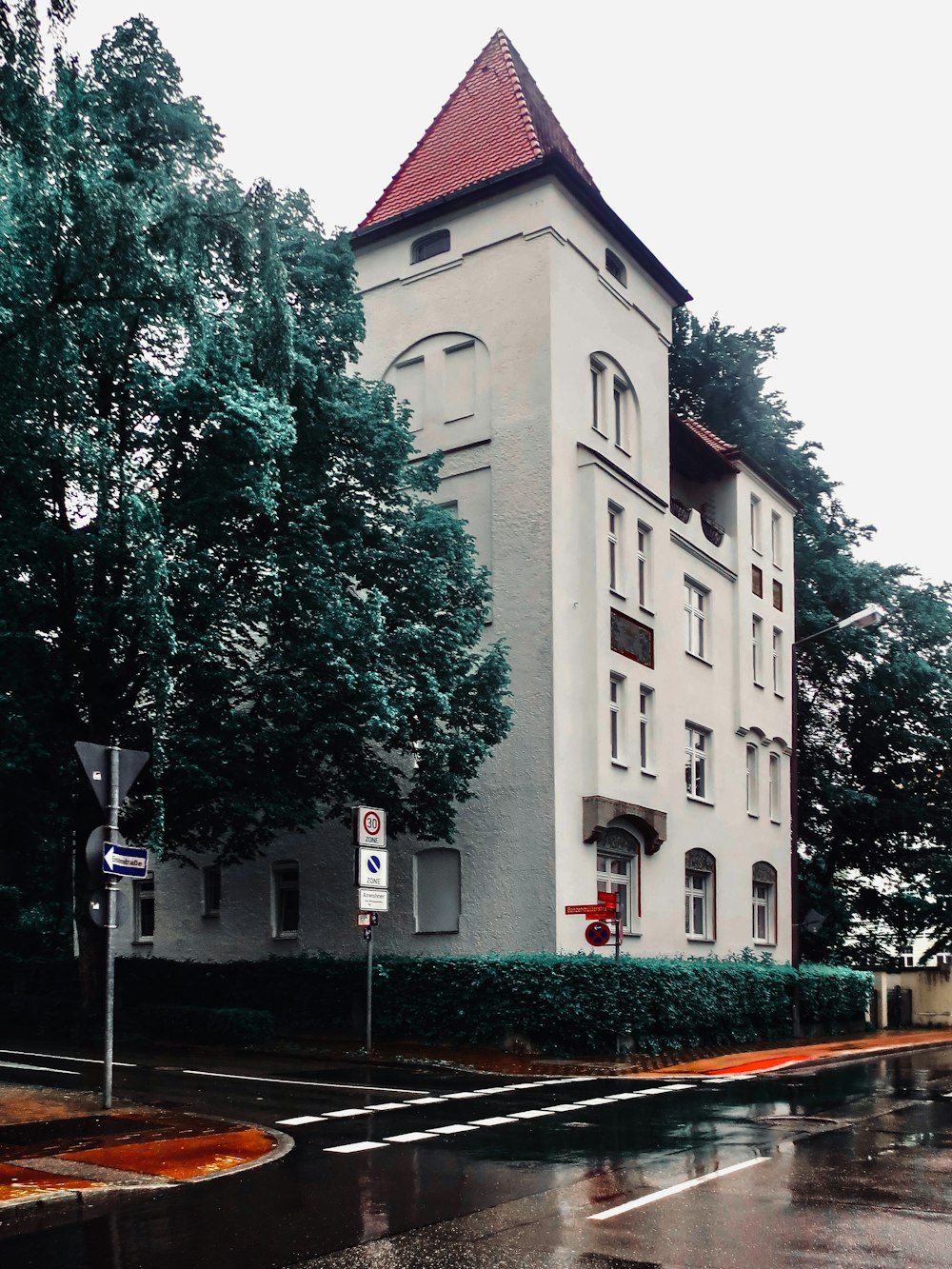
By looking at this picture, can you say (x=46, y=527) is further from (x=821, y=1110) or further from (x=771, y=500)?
(x=771, y=500)

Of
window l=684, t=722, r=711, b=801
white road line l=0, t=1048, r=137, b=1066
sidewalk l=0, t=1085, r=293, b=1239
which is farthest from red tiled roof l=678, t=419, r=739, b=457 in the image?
sidewalk l=0, t=1085, r=293, b=1239

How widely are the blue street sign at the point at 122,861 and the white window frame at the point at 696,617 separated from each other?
68.2 feet

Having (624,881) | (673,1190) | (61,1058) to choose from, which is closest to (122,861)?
(673,1190)

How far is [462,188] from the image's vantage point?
2920 cm

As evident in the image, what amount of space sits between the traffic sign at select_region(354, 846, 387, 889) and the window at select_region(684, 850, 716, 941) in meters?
11.2

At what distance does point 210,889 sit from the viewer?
32.1 metres

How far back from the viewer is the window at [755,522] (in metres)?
37.5

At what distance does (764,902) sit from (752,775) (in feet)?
10.9

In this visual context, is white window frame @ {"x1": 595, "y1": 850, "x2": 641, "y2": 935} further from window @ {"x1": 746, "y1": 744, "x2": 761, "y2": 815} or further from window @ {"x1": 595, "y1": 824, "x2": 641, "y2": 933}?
window @ {"x1": 746, "y1": 744, "x2": 761, "y2": 815}

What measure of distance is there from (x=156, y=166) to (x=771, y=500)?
84.7 ft

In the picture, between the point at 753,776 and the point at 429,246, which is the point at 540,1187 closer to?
the point at 429,246

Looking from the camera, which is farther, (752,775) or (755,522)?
(755,522)

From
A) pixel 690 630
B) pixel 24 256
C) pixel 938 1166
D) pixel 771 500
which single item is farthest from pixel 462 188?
pixel 938 1166

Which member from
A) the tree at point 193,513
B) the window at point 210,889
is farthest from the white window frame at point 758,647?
the window at point 210,889
